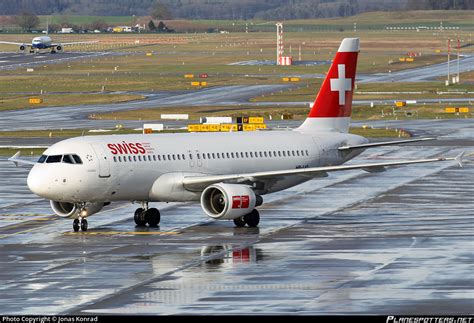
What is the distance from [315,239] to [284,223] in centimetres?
598

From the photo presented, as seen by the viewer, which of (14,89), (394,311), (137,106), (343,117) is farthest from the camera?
(14,89)

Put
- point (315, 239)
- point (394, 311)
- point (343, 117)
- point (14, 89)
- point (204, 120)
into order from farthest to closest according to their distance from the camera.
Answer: point (14, 89)
point (204, 120)
point (343, 117)
point (315, 239)
point (394, 311)

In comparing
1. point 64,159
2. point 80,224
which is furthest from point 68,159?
Result: point 80,224

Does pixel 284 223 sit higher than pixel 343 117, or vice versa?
pixel 343 117

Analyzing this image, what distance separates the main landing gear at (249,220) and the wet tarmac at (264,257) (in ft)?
2.00

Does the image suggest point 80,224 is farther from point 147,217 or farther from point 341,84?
point 341,84

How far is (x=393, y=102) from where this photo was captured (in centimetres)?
14975

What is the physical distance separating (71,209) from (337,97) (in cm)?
1533

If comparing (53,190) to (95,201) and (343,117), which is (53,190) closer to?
(95,201)

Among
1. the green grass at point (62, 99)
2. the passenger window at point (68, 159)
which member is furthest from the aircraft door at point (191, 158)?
the green grass at point (62, 99)

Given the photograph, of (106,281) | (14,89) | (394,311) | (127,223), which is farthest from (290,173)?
(14,89)

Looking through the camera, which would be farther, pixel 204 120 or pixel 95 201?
pixel 204 120

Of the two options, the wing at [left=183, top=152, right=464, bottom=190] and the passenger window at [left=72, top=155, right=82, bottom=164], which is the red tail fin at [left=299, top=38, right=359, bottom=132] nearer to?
the wing at [left=183, top=152, right=464, bottom=190]

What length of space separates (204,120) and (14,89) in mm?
74954
